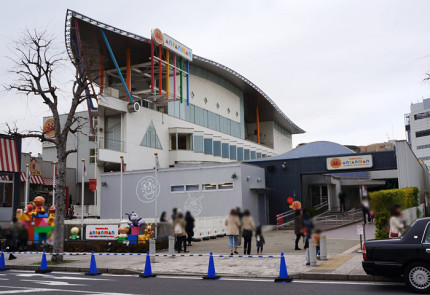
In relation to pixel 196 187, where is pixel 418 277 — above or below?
below

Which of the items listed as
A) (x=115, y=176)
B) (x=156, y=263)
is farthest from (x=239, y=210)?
(x=156, y=263)

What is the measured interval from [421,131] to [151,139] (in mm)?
103304

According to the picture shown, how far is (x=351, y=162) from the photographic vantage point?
3672cm

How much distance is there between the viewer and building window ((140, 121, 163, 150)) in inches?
1951

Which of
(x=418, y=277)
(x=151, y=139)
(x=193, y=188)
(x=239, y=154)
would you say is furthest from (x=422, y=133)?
(x=193, y=188)

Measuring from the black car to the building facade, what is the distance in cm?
12257

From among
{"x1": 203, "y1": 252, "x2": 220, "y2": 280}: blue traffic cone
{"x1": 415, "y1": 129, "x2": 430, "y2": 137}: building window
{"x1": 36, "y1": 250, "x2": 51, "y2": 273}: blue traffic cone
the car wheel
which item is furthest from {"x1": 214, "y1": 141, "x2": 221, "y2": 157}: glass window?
{"x1": 415, "y1": 129, "x2": 430, "y2": 137}: building window

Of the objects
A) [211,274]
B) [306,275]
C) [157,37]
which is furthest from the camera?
[157,37]

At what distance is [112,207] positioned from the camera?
746 cm

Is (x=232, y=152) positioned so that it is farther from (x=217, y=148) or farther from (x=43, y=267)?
(x=43, y=267)

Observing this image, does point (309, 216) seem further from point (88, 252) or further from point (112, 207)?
point (88, 252)

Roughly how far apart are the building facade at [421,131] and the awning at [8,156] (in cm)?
11869

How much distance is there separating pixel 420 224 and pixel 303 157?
2818cm

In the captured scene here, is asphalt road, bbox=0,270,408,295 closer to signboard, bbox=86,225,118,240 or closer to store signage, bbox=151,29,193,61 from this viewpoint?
signboard, bbox=86,225,118,240
